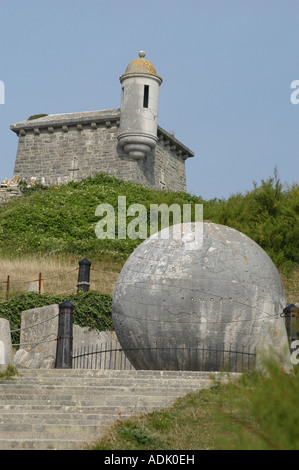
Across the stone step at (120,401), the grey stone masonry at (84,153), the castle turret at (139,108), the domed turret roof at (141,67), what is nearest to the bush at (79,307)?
the stone step at (120,401)

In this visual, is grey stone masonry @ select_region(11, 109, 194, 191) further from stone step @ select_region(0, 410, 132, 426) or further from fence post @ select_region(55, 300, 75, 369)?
stone step @ select_region(0, 410, 132, 426)

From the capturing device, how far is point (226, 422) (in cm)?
670

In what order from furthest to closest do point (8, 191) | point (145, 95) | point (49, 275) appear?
1. point (8, 191)
2. point (145, 95)
3. point (49, 275)

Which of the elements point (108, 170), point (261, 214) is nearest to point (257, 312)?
point (261, 214)

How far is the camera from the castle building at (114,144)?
3588 cm

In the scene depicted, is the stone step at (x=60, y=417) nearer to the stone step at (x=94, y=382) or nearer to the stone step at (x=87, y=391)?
A: the stone step at (x=87, y=391)

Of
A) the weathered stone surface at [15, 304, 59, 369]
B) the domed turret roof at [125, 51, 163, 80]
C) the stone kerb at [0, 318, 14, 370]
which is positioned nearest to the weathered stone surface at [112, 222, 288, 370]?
the stone kerb at [0, 318, 14, 370]

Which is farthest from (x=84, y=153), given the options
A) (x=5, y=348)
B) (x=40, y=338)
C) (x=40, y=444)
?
(x=40, y=444)

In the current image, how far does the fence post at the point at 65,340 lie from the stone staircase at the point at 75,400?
2.41ft

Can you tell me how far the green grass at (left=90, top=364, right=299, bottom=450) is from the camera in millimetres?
5297

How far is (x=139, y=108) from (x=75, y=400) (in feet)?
90.0

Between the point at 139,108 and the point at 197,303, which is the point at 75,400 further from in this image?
the point at 139,108

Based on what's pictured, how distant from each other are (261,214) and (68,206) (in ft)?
28.7
